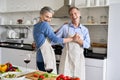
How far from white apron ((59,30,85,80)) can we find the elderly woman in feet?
1.11

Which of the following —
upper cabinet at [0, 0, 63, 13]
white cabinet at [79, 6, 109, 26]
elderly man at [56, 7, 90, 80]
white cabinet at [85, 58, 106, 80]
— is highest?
upper cabinet at [0, 0, 63, 13]

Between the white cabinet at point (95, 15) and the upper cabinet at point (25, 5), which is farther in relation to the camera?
the upper cabinet at point (25, 5)

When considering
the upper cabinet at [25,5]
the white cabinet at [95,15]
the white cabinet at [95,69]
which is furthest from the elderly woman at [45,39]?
the upper cabinet at [25,5]

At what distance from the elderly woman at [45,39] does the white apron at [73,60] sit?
34cm

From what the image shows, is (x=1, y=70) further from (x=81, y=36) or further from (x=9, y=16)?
(x=9, y=16)

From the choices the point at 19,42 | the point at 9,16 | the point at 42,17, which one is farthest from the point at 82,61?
the point at 9,16

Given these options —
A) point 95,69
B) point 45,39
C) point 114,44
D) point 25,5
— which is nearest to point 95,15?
point 114,44

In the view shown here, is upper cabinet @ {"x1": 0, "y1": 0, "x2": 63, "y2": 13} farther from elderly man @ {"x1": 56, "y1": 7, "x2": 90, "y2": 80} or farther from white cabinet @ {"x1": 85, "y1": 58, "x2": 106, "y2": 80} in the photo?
white cabinet @ {"x1": 85, "y1": 58, "x2": 106, "y2": 80}

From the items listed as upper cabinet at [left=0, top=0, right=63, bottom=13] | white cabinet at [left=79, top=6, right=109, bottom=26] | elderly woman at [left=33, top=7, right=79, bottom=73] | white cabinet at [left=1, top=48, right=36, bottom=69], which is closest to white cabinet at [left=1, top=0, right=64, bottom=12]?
upper cabinet at [left=0, top=0, right=63, bottom=13]

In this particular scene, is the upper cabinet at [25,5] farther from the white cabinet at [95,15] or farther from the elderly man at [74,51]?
the elderly man at [74,51]

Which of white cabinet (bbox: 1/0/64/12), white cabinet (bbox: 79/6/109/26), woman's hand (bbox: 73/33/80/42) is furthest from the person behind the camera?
white cabinet (bbox: 1/0/64/12)

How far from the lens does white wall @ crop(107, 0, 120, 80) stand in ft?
9.32

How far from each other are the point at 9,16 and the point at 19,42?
81 cm

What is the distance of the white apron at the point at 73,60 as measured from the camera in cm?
259
